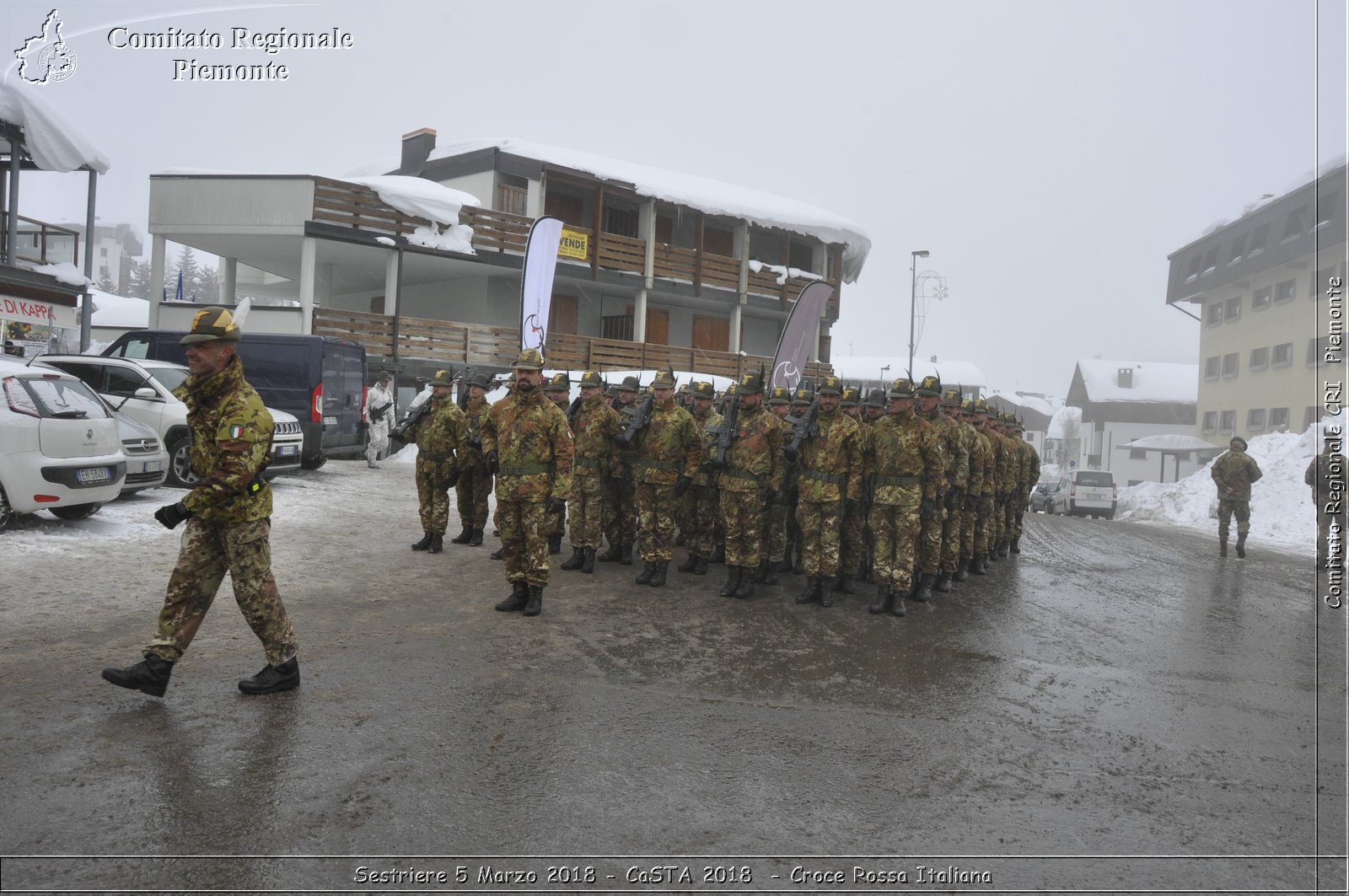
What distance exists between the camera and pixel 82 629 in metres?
5.75

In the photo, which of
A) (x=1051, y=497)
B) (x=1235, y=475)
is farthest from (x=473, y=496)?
(x=1051, y=497)

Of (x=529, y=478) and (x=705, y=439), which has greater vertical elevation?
(x=705, y=439)

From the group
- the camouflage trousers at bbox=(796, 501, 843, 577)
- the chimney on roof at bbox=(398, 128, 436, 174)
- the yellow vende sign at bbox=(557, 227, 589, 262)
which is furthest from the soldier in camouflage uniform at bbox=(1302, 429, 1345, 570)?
the chimney on roof at bbox=(398, 128, 436, 174)

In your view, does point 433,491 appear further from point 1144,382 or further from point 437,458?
point 1144,382

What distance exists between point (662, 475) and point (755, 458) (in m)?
0.93

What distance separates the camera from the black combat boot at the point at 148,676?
14.3 ft

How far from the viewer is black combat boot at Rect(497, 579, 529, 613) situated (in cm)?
687

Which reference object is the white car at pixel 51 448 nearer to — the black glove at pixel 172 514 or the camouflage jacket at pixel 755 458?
the black glove at pixel 172 514

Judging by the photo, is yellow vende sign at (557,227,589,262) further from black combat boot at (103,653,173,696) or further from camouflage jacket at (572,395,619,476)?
black combat boot at (103,653,173,696)

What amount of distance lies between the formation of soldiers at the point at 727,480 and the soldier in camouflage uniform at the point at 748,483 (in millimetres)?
16

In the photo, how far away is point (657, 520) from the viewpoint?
8.49 m

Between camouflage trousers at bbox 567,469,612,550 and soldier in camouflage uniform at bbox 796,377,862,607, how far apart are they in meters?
2.09

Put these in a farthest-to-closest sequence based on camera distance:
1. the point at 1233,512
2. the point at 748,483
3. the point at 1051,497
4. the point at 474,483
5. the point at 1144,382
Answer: the point at 1144,382, the point at 1051,497, the point at 1233,512, the point at 474,483, the point at 748,483

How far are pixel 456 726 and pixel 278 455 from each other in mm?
Result: 9987
